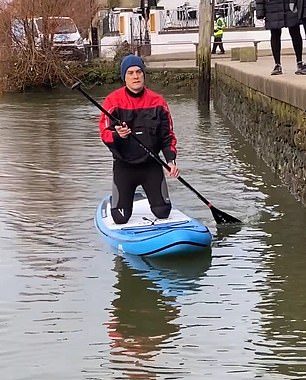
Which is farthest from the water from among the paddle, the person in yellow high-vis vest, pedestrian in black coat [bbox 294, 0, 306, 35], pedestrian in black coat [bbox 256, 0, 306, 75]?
the person in yellow high-vis vest

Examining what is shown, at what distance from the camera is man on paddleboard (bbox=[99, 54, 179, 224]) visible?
802 centimetres

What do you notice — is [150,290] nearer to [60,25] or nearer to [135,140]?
[135,140]

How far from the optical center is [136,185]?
8.33 meters

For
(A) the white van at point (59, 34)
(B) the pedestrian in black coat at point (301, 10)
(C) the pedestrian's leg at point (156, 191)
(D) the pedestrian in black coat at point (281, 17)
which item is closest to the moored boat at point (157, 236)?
(C) the pedestrian's leg at point (156, 191)

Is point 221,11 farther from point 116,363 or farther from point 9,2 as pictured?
point 116,363

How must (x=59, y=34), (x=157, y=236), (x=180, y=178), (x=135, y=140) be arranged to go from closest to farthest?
(x=157, y=236)
(x=135, y=140)
(x=180, y=178)
(x=59, y=34)

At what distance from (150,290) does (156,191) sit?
147 centimetres

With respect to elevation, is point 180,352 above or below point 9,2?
below

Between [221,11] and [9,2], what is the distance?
15.5 meters

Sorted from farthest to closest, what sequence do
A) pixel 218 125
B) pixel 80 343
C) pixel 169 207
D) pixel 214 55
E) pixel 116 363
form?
pixel 214 55 → pixel 218 125 → pixel 169 207 → pixel 80 343 → pixel 116 363

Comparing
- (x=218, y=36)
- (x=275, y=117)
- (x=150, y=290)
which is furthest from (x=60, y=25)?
(x=150, y=290)

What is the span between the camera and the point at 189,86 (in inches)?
1059

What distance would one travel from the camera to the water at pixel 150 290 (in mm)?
5527

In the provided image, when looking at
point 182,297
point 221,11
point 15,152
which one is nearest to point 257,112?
point 15,152
